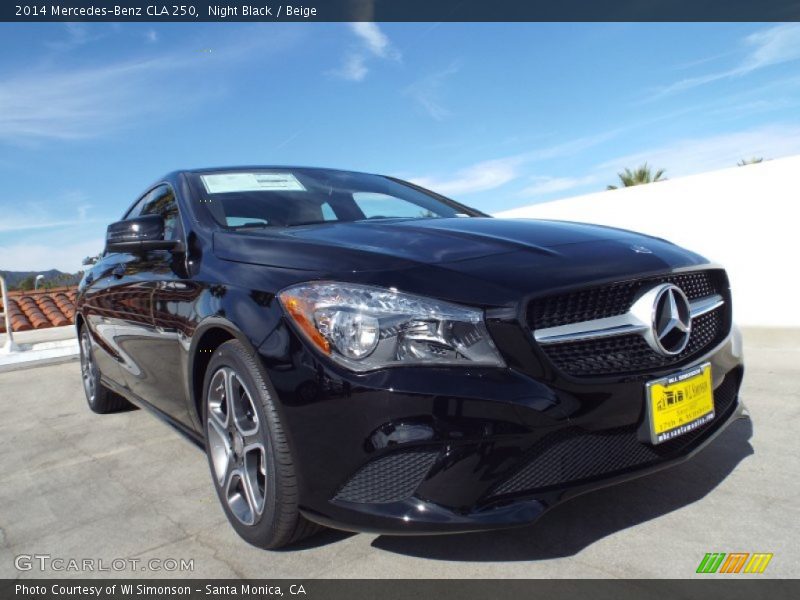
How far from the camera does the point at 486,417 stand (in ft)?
5.55

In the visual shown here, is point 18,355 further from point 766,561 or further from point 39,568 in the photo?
point 766,561

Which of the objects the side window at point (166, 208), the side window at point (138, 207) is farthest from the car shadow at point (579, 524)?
the side window at point (138, 207)

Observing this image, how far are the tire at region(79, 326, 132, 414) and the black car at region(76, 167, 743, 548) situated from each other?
7.40 ft

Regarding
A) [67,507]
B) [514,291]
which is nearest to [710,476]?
[514,291]

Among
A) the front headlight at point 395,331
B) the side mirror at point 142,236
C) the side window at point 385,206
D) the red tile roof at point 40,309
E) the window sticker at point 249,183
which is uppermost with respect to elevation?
the window sticker at point 249,183

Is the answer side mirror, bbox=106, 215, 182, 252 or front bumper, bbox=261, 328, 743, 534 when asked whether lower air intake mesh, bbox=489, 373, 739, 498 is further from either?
side mirror, bbox=106, 215, 182, 252

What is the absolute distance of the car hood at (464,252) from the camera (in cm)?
189

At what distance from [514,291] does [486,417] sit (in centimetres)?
37

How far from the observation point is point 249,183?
10.2 feet

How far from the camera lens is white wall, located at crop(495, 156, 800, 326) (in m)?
6.21

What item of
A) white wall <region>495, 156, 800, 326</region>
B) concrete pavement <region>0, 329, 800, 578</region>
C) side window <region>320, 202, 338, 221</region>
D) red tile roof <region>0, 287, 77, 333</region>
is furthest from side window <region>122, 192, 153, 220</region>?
red tile roof <region>0, 287, 77, 333</region>

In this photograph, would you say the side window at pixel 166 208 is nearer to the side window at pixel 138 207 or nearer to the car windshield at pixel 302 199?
the side window at pixel 138 207

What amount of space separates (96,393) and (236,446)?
2699 millimetres

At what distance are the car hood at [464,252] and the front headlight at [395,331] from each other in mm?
59
